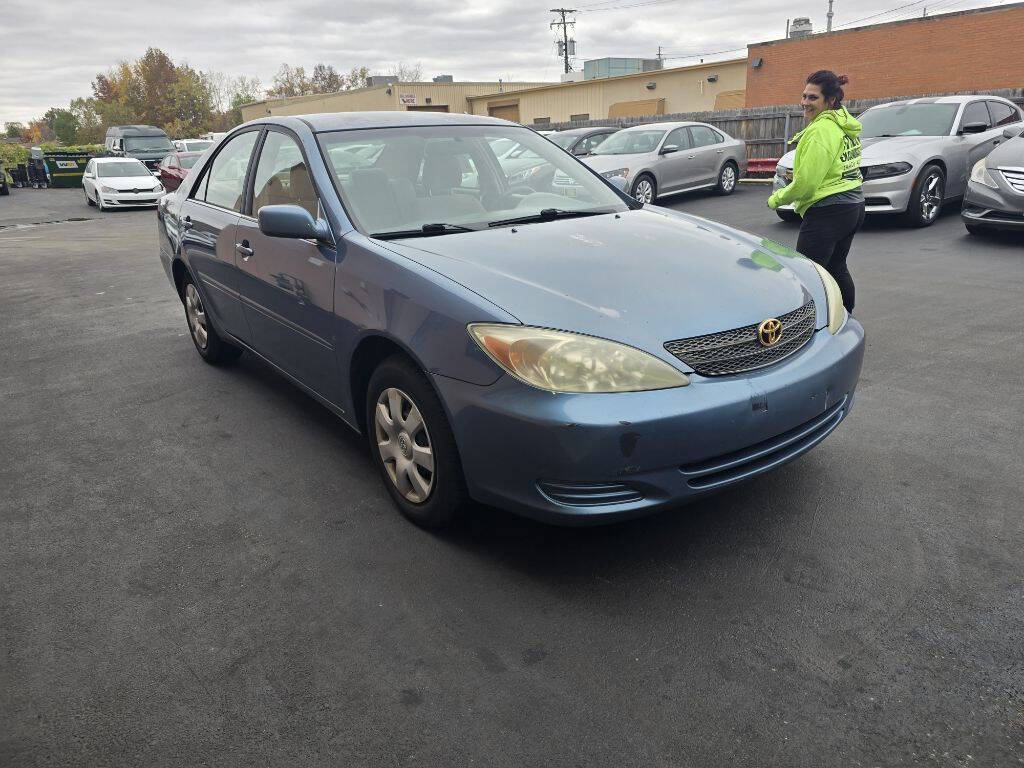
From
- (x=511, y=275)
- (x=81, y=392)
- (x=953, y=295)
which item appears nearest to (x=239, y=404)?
(x=81, y=392)

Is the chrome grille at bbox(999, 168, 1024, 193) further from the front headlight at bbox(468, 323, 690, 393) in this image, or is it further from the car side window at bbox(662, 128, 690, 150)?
the front headlight at bbox(468, 323, 690, 393)

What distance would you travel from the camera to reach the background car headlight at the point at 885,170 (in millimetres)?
9648

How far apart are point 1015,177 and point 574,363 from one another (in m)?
7.85

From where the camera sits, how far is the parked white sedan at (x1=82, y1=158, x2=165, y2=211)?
2039cm

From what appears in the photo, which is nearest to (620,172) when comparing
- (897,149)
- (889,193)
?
(897,149)

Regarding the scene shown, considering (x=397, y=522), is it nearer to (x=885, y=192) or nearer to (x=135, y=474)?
(x=135, y=474)

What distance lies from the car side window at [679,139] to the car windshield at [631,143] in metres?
0.14

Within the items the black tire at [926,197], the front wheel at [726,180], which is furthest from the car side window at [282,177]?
the front wheel at [726,180]

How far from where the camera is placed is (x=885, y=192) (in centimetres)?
976

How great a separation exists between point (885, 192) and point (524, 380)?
8.90m

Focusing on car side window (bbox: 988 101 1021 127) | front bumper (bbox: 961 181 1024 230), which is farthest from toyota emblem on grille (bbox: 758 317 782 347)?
car side window (bbox: 988 101 1021 127)

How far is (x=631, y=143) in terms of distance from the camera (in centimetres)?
1445

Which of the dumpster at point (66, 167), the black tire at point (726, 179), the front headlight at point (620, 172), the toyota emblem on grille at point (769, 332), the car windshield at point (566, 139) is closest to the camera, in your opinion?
the toyota emblem on grille at point (769, 332)

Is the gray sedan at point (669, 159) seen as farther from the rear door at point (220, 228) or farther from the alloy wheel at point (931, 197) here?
the rear door at point (220, 228)
